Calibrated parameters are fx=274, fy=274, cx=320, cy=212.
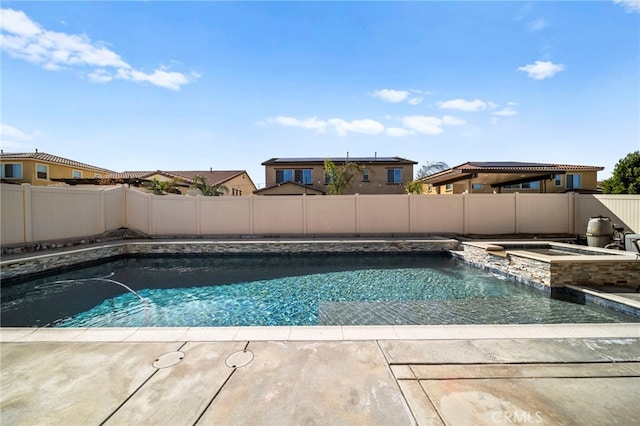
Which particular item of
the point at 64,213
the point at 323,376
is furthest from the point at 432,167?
the point at 323,376

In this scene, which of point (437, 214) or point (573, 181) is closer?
point (437, 214)

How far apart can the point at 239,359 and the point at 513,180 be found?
1732 cm

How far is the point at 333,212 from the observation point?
13.1m

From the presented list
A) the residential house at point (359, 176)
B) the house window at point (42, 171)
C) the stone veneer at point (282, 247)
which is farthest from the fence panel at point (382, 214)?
the house window at point (42, 171)

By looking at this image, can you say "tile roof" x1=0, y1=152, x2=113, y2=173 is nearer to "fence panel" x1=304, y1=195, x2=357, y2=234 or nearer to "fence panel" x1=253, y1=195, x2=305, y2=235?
"fence panel" x1=253, y1=195, x2=305, y2=235

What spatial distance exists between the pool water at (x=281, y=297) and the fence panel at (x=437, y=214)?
3.52 metres

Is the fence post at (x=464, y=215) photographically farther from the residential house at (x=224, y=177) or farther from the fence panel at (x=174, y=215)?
the residential house at (x=224, y=177)

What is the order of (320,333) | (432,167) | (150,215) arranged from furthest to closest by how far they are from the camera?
(432,167) < (150,215) < (320,333)

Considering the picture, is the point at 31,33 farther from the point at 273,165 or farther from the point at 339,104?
the point at 273,165

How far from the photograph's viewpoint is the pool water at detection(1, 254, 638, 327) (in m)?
5.07

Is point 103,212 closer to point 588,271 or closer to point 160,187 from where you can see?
point 160,187

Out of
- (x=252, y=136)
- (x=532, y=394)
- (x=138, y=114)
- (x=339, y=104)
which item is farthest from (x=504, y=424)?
(x=252, y=136)

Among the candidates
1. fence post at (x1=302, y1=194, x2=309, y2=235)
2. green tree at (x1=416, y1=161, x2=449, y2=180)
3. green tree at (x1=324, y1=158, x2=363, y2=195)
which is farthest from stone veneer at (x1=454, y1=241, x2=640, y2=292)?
green tree at (x1=416, y1=161, x2=449, y2=180)

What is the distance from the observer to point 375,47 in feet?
34.6
